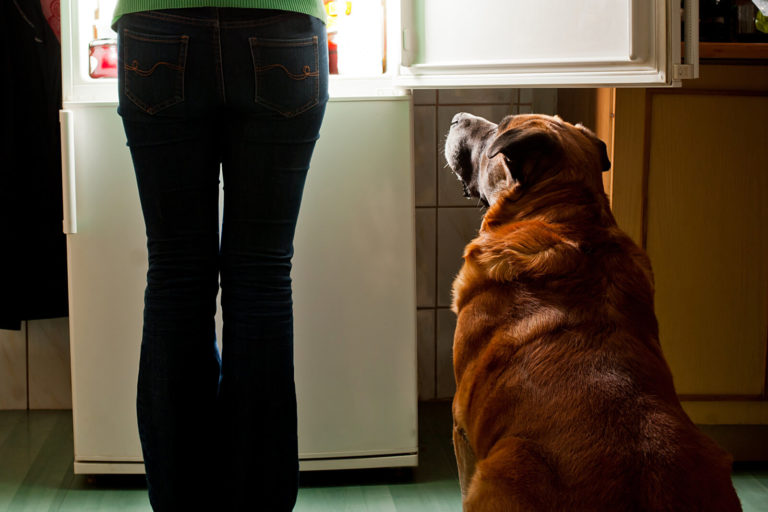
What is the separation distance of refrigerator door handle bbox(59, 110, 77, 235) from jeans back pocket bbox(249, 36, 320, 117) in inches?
31.9

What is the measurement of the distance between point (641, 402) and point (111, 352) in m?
1.24

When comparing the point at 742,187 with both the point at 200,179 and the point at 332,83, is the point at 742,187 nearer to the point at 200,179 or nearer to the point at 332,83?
the point at 332,83

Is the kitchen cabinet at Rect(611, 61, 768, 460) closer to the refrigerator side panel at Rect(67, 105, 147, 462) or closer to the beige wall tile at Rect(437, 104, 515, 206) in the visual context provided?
the beige wall tile at Rect(437, 104, 515, 206)

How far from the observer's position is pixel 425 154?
2.47 metres

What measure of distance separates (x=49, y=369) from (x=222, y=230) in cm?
144

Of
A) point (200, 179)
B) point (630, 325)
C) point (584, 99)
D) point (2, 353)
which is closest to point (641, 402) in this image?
point (630, 325)

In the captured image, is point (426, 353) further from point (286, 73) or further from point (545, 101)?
point (286, 73)

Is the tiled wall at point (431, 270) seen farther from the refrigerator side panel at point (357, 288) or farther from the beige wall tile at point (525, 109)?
the refrigerator side panel at point (357, 288)

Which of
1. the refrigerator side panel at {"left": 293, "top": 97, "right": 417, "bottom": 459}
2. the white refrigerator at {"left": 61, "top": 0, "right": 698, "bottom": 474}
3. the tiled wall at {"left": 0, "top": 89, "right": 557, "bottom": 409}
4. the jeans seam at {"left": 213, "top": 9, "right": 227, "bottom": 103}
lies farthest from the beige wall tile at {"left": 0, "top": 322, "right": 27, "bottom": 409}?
the jeans seam at {"left": 213, "top": 9, "right": 227, "bottom": 103}

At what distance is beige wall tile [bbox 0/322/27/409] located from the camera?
2.44 meters

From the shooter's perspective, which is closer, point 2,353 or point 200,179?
point 200,179

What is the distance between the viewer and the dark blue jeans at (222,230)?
1180 mm

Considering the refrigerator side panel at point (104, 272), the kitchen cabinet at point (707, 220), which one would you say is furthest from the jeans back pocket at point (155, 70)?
the kitchen cabinet at point (707, 220)

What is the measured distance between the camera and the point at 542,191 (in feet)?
4.46
